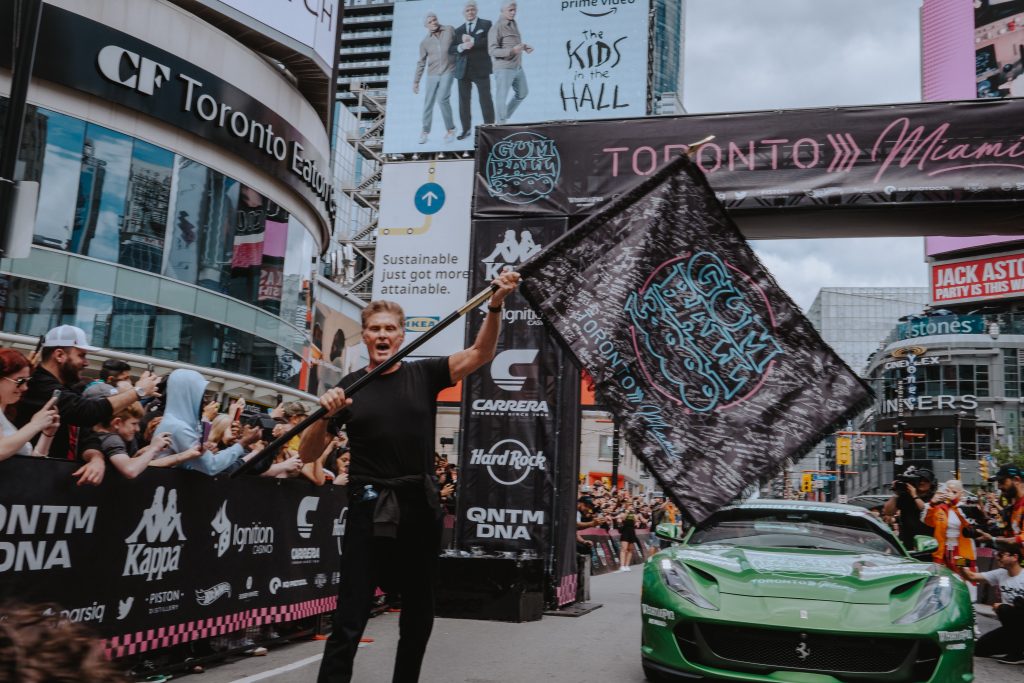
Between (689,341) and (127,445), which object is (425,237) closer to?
(127,445)

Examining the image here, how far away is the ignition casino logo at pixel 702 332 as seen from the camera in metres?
4.88

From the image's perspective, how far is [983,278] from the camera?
56.9 metres

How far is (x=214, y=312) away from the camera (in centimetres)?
2656

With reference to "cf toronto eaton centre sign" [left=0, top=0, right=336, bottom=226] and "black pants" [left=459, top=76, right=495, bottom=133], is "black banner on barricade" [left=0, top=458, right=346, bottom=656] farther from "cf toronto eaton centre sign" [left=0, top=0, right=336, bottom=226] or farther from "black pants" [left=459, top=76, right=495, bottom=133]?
"black pants" [left=459, top=76, right=495, bottom=133]

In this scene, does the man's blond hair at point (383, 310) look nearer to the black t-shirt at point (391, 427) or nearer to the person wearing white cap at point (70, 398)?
the black t-shirt at point (391, 427)

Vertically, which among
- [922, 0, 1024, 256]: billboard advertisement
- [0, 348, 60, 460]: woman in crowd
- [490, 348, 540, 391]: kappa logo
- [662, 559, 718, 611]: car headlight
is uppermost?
[922, 0, 1024, 256]: billboard advertisement

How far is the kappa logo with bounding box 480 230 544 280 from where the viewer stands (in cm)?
1102

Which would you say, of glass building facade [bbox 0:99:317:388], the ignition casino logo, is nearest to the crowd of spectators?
the ignition casino logo

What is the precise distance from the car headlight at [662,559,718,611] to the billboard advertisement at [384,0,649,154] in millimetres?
45719

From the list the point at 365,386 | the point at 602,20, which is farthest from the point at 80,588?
the point at 602,20

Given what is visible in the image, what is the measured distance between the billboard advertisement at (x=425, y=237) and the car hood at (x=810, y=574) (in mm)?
14426

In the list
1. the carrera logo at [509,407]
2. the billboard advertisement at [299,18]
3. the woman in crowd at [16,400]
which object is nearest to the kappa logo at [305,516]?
the carrera logo at [509,407]

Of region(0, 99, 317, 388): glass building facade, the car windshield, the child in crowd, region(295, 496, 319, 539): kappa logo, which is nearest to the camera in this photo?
the child in crowd

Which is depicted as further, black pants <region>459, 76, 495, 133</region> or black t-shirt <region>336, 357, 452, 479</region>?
black pants <region>459, 76, 495, 133</region>
